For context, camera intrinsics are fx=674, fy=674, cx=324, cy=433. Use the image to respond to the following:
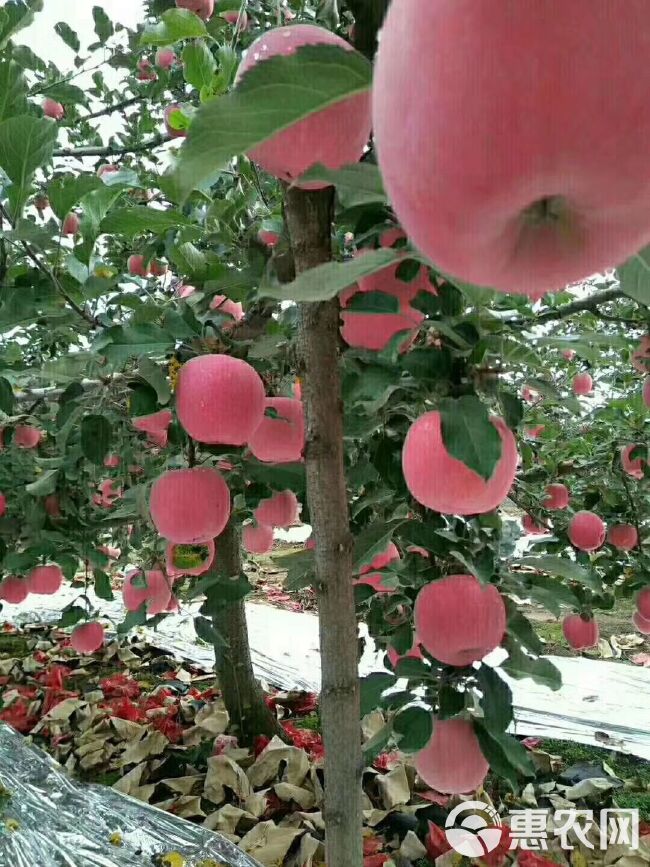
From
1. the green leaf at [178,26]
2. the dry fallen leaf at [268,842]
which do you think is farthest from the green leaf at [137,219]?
the dry fallen leaf at [268,842]

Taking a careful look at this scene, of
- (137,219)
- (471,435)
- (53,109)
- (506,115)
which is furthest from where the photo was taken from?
(53,109)

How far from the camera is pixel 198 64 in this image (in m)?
0.87

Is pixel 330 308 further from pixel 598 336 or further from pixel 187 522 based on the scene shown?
pixel 187 522

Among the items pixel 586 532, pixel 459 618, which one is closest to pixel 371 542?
pixel 459 618

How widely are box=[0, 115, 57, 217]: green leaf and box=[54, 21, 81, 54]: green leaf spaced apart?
7.19 feet

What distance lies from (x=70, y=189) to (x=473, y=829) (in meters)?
1.71

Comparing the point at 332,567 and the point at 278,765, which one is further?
the point at 278,765

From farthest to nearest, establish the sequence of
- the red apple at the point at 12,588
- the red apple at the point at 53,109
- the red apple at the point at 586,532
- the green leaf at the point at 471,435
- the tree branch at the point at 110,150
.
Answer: the red apple at the point at 53,109 → the red apple at the point at 12,588 → the tree branch at the point at 110,150 → the red apple at the point at 586,532 → the green leaf at the point at 471,435

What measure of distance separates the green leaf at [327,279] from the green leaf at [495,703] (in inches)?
29.0

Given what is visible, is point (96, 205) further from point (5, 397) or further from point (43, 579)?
point (43, 579)

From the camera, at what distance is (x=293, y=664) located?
3.20m

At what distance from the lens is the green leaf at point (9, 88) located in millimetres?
749

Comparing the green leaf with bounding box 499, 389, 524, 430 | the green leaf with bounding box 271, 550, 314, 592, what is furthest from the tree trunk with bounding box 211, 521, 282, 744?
the green leaf with bounding box 499, 389, 524, 430

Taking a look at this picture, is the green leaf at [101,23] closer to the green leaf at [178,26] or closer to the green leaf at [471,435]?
the green leaf at [178,26]
